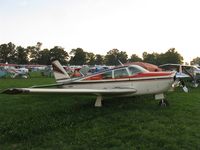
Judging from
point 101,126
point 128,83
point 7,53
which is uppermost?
point 7,53

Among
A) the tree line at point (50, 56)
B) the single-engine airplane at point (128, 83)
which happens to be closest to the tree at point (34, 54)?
the tree line at point (50, 56)

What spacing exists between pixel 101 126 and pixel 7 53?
12814 cm

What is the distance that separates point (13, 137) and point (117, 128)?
2.41m

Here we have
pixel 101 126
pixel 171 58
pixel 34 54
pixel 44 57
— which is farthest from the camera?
pixel 34 54

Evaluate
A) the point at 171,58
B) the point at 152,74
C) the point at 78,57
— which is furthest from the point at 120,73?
the point at 78,57

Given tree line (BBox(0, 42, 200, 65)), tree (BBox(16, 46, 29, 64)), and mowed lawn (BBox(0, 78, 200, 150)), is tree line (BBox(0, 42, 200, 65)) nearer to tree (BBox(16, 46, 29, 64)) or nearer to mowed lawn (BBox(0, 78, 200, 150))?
tree (BBox(16, 46, 29, 64))

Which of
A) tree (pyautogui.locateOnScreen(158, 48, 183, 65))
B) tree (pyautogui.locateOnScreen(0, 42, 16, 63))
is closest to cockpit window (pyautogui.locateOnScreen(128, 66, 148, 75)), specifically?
tree (pyautogui.locateOnScreen(158, 48, 183, 65))

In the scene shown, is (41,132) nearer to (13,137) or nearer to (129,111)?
(13,137)

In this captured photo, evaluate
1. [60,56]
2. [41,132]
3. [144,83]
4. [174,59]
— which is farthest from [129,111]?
[60,56]

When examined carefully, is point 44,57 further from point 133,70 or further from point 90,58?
point 133,70

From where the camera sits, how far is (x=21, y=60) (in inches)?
4934

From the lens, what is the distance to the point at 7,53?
12675 cm

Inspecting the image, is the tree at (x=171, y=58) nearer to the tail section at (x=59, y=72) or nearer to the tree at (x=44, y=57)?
the tree at (x=44, y=57)

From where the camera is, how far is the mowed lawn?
5430 mm
